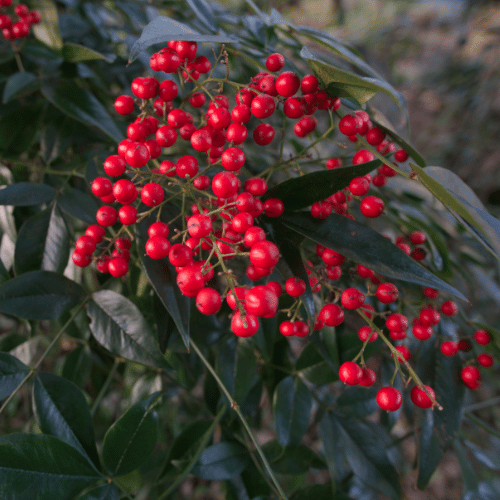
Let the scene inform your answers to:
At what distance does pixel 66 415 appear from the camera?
52 centimetres

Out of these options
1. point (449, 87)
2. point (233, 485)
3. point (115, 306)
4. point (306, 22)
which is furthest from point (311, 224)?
point (306, 22)

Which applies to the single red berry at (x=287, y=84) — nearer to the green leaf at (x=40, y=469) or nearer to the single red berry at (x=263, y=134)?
the single red berry at (x=263, y=134)

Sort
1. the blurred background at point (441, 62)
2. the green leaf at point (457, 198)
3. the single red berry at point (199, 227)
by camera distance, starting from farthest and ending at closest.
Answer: the blurred background at point (441, 62) < the single red berry at point (199, 227) < the green leaf at point (457, 198)

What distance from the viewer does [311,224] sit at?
18.3 inches

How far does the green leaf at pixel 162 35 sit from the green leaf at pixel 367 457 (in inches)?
28.9

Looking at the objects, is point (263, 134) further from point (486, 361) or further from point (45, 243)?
point (486, 361)

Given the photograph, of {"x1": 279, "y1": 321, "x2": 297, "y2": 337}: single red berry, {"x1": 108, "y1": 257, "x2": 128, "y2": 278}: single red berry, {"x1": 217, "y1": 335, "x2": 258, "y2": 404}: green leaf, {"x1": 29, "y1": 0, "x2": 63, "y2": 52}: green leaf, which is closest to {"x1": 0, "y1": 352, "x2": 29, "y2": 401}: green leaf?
{"x1": 108, "y1": 257, "x2": 128, "y2": 278}: single red berry

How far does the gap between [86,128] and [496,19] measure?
3.29m

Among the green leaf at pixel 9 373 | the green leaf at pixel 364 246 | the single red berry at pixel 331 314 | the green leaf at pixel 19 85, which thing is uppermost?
the green leaf at pixel 364 246

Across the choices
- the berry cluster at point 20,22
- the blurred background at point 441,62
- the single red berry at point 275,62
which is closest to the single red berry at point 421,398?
the single red berry at point 275,62

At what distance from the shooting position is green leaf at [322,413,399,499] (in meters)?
0.66

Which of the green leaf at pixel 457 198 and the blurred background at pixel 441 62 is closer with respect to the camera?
the green leaf at pixel 457 198

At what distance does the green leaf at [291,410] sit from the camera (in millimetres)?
631

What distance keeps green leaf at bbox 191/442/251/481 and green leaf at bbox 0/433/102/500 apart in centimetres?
22
